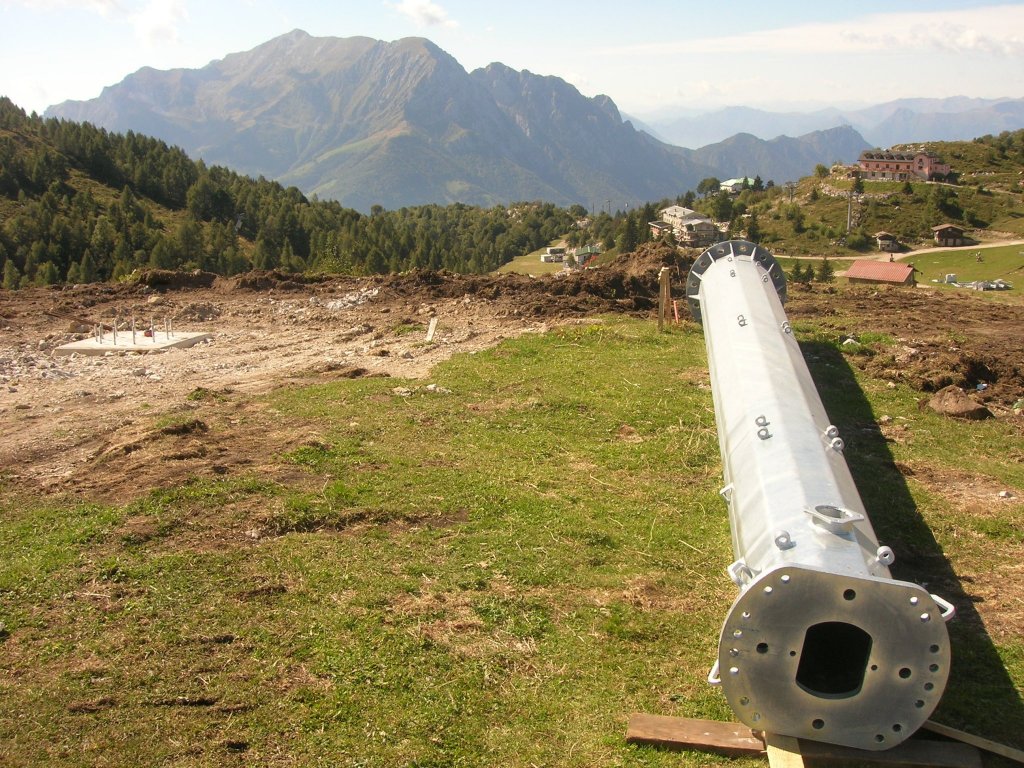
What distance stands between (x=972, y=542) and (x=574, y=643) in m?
4.73

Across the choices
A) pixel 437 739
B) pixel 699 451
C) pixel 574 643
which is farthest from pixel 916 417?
pixel 437 739

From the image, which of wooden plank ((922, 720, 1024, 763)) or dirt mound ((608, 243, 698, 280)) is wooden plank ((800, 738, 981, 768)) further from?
dirt mound ((608, 243, 698, 280))

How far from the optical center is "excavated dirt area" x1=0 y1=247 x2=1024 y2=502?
11.0m

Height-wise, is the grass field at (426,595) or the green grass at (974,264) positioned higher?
the grass field at (426,595)

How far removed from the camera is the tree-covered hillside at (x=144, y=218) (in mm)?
59594

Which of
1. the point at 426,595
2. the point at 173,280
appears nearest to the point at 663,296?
the point at 426,595

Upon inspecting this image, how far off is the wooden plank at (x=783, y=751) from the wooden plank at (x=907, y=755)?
0.05m

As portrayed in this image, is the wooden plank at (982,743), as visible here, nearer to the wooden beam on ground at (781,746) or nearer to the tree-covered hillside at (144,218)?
the wooden beam on ground at (781,746)

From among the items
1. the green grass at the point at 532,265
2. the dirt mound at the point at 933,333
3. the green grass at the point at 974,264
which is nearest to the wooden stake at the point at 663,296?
the dirt mound at the point at 933,333

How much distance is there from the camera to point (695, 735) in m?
5.21

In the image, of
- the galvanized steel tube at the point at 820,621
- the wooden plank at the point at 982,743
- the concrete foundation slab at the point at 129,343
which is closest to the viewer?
the galvanized steel tube at the point at 820,621

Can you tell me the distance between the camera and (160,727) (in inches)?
210

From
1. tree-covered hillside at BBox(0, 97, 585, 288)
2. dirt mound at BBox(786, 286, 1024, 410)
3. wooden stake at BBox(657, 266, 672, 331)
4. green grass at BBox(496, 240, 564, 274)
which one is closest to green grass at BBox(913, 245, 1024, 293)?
green grass at BBox(496, 240, 564, 274)

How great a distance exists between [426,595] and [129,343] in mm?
14385
